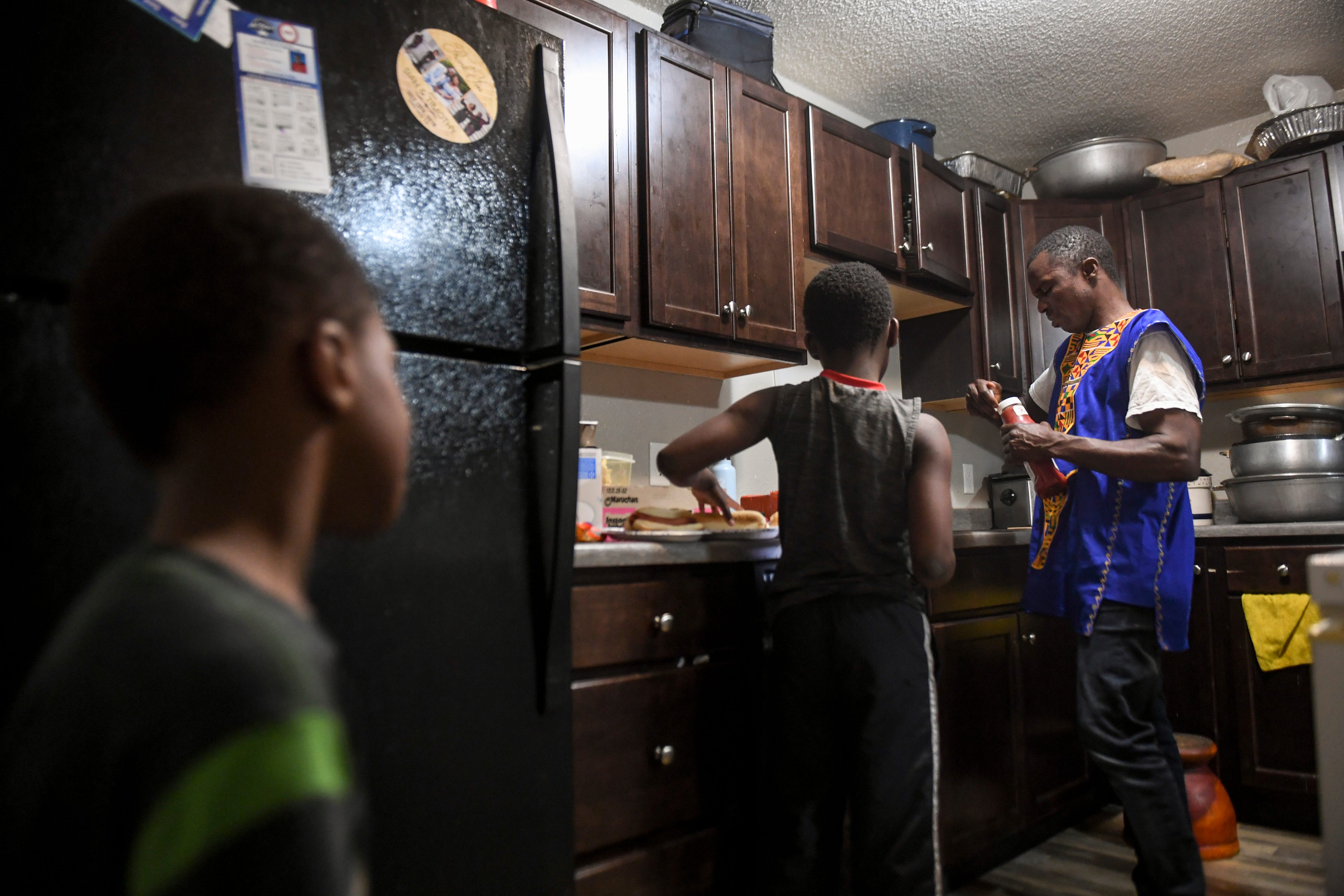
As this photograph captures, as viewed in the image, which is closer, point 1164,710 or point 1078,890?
point 1164,710

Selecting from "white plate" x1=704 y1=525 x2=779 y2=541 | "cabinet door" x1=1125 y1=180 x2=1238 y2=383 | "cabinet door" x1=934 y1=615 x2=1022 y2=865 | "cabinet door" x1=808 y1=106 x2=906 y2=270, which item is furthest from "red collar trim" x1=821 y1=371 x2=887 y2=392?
"cabinet door" x1=1125 y1=180 x2=1238 y2=383

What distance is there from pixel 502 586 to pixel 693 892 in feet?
2.45

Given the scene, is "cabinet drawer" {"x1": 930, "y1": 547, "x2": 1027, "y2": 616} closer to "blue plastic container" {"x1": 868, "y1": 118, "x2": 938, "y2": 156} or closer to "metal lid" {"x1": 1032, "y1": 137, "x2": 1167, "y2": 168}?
"blue plastic container" {"x1": 868, "y1": 118, "x2": 938, "y2": 156}

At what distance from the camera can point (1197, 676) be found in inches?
98.0

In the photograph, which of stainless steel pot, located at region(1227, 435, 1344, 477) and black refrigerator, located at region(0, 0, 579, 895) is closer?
black refrigerator, located at region(0, 0, 579, 895)

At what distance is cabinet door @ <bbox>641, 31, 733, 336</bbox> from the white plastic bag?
214 cm

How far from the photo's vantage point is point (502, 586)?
3.07 ft

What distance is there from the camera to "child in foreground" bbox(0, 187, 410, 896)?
31 cm

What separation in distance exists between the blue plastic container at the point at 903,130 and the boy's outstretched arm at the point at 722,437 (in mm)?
1737

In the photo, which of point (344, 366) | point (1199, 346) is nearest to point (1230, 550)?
point (1199, 346)

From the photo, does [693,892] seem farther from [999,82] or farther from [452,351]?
[999,82]

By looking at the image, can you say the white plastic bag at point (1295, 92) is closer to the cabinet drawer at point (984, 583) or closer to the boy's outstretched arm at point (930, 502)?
the cabinet drawer at point (984, 583)

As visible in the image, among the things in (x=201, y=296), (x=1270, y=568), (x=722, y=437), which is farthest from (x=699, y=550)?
(x=1270, y=568)

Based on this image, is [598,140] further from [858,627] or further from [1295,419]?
[1295,419]
